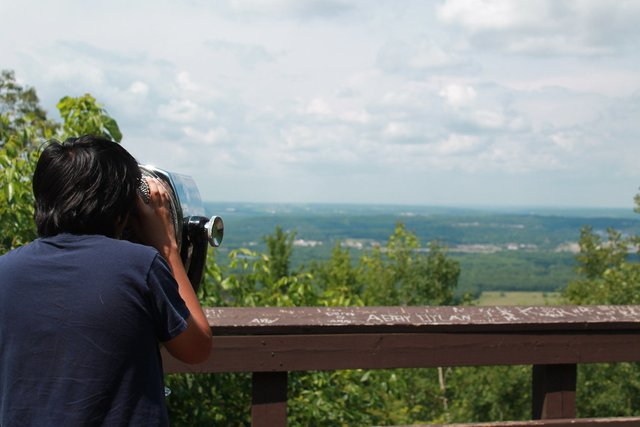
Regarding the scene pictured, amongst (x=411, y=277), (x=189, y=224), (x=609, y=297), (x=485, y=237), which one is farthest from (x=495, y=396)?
(x=485, y=237)

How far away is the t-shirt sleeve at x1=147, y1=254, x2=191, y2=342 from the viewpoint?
1.38 meters

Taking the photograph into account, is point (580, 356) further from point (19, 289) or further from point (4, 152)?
point (4, 152)

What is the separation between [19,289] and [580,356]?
151 centimetres

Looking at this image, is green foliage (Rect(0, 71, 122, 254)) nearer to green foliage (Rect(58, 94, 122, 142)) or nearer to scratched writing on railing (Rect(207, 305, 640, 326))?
green foliage (Rect(58, 94, 122, 142))

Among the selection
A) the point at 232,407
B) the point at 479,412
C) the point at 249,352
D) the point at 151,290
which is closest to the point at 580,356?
the point at 249,352

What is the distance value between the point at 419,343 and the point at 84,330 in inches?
40.4

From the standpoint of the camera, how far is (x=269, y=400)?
2.06 metres

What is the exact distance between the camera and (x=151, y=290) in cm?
138

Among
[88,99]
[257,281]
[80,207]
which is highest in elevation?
[88,99]

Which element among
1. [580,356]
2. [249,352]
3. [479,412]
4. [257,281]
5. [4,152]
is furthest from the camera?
[479,412]

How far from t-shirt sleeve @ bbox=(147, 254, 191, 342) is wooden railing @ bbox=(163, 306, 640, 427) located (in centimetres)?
64

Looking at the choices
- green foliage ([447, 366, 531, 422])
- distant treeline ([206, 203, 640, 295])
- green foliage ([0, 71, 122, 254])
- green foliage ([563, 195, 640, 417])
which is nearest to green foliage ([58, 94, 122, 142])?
green foliage ([0, 71, 122, 254])

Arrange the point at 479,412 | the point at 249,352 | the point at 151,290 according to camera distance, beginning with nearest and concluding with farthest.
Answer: the point at 151,290, the point at 249,352, the point at 479,412

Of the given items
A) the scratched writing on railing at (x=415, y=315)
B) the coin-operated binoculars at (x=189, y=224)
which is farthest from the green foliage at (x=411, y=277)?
the coin-operated binoculars at (x=189, y=224)
